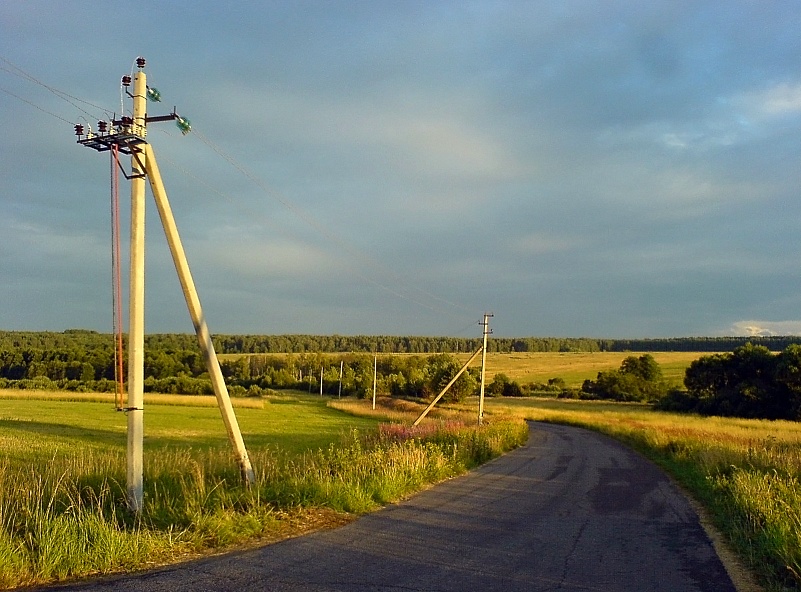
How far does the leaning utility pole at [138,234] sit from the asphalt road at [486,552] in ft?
9.18

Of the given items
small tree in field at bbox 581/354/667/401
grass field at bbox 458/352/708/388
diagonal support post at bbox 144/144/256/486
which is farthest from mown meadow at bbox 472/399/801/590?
grass field at bbox 458/352/708/388

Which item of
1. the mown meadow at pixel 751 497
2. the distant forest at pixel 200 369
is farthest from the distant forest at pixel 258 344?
the mown meadow at pixel 751 497

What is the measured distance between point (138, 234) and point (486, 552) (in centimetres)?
682

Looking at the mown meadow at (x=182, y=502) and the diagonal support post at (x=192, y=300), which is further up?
the diagonal support post at (x=192, y=300)

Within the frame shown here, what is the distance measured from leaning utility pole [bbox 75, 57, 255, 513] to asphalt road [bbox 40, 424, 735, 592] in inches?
110

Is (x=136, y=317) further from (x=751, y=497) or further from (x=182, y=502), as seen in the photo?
(x=751, y=497)

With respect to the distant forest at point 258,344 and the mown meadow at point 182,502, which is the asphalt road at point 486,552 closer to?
the mown meadow at point 182,502

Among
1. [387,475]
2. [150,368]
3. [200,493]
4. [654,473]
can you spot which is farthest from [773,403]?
[150,368]

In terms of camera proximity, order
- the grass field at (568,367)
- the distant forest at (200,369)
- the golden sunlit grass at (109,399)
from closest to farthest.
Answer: the golden sunlit grass at (109,399) → the distant forest at (200,369) → the grass field at (568,367)

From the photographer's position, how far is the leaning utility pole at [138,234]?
9.90m

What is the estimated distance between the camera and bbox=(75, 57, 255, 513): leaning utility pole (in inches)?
390

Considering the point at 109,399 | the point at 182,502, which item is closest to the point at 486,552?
the point at 182,502

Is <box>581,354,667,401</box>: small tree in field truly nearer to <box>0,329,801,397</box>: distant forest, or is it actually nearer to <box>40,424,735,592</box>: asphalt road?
<box>0,329,801,397</box>: distant forest

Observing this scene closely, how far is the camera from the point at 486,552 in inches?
346
